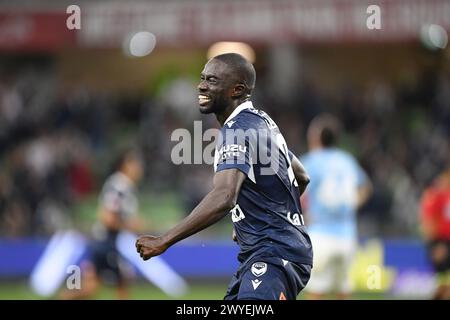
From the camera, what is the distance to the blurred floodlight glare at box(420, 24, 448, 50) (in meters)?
18.7

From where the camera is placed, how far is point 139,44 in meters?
22.4

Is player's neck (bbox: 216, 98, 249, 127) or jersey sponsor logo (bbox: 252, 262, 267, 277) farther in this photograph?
player's neck (bbox: 216, 98, 249, 127)

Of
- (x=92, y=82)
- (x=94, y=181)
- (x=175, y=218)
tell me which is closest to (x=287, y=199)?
(x=175, y=218)

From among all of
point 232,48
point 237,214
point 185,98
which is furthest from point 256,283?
point 185,98

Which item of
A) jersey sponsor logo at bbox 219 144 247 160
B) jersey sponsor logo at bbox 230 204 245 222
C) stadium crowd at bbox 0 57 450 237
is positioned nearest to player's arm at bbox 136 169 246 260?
jersey sponsor logo at bbox 219 144 247 160

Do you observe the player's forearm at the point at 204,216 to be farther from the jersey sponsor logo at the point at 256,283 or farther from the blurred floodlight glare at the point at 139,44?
the blurred floodlight glare at the point at 139,44

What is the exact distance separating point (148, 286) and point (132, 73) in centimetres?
987

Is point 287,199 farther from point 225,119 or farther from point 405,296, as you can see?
point 405,296

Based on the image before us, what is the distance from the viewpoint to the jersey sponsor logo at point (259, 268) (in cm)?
599

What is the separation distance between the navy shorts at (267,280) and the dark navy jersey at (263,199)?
5cm

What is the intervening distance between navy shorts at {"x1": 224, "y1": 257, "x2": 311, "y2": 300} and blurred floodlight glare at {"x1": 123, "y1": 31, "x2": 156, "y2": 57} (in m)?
13.6

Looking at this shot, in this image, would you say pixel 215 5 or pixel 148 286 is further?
pixel 215 5

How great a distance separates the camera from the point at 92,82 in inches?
952

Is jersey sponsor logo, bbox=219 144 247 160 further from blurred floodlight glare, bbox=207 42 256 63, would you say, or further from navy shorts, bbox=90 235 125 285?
blurred floodlight glare, bbox=207 42 256 63
